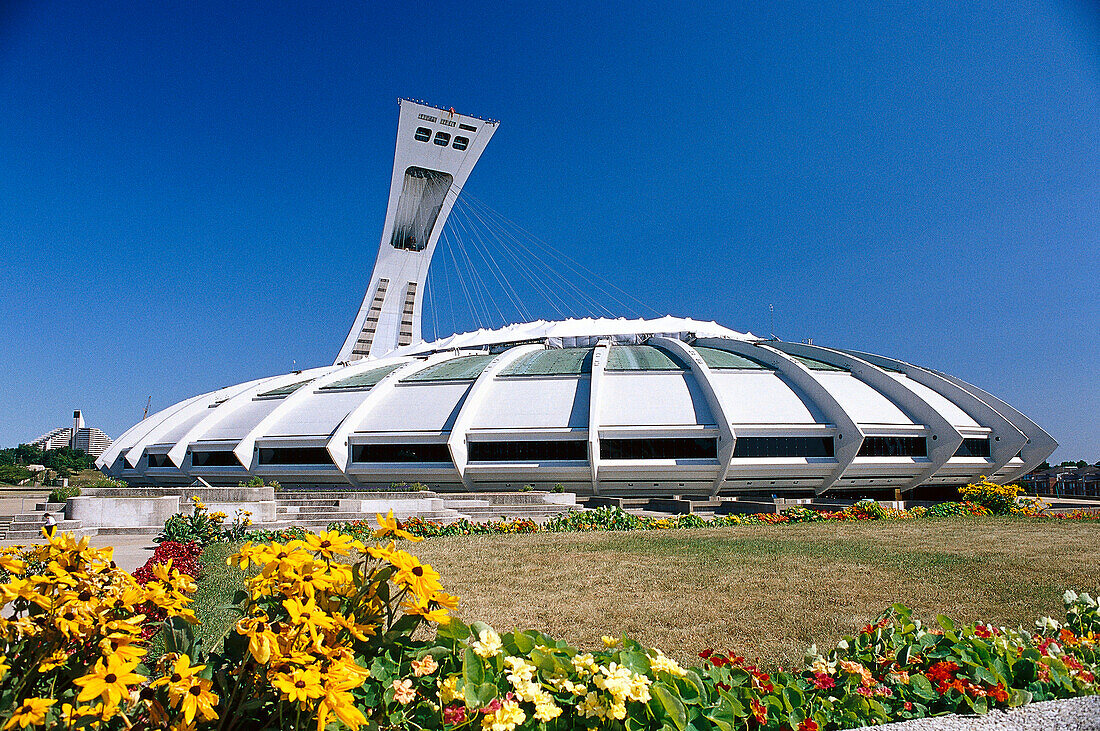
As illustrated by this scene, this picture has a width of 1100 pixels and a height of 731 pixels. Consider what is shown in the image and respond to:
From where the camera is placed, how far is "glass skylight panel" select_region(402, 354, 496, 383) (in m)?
30.6

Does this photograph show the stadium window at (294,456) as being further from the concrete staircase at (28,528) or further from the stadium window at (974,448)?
the stadium window at (974,448)

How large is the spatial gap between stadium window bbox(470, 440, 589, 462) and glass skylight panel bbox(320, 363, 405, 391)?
7.95 metres

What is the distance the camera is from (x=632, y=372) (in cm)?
2931

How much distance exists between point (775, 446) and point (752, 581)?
18.2 m

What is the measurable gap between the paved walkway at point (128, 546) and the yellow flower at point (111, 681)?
9.38 meters

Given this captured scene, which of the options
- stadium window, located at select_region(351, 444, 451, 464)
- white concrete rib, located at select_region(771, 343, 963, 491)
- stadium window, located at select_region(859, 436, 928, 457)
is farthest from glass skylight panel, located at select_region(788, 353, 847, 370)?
stadium window, located at select_region(351, 444, 451, 464)

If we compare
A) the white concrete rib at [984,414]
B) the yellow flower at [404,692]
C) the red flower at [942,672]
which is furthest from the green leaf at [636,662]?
the white concrete rib at [984,414]

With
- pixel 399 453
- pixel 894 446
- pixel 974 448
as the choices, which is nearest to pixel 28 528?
pixel 399 453

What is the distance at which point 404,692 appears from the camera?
2.97 m

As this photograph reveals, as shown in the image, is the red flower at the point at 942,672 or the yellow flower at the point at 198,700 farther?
the red flower at the point at 942,672

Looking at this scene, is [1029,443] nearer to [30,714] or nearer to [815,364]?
[815,364]

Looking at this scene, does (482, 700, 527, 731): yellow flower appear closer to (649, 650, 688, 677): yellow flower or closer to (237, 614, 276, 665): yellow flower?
(649, 650, 688, 677): yellow flower

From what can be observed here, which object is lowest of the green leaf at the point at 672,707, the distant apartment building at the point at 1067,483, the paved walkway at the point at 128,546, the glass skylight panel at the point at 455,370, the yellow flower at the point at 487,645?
the distant apartment building at the point at 1067,483

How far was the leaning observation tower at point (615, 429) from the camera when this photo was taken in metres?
25.3
